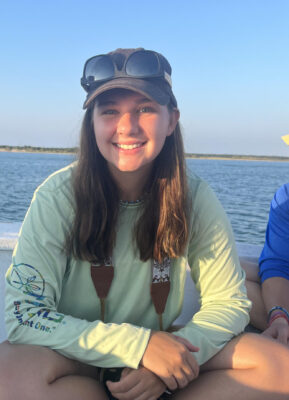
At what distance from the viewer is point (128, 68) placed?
1.65 m

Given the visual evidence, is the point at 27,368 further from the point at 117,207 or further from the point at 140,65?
the point at 140,65

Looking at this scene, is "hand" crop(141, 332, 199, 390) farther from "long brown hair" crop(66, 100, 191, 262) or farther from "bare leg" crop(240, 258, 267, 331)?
"bare leg" crop(240, 258, 267, 331)

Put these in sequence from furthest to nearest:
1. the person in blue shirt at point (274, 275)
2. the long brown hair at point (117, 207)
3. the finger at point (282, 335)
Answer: the person in blue shirt at point (274, 275) < the finger at point (282, 335) < the long brown hair at point (117, 207)

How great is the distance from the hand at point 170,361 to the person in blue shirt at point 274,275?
0.78 m

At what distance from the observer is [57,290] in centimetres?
165

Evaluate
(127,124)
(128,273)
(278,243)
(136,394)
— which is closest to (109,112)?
(127,124)

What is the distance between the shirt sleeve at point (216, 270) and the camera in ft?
5.66

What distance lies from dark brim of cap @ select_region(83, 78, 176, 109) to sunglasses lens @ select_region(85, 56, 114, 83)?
46mm

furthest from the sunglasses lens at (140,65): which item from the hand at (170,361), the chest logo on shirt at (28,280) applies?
the hand at (170,361)

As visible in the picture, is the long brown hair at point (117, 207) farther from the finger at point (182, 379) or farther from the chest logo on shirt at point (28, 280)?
the finger at point (182, 379)

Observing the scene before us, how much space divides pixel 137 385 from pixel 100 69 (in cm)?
120

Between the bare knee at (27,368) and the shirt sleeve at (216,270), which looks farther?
the shirt sleeve at (216,270)

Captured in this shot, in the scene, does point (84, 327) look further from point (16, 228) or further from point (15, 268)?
point (16, 228)

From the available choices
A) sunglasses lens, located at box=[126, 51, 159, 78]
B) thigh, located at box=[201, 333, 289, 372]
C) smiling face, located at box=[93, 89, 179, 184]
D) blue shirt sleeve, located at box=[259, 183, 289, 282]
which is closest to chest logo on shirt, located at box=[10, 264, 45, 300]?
smiling face, located at box=[93, 89, 179, 184]
